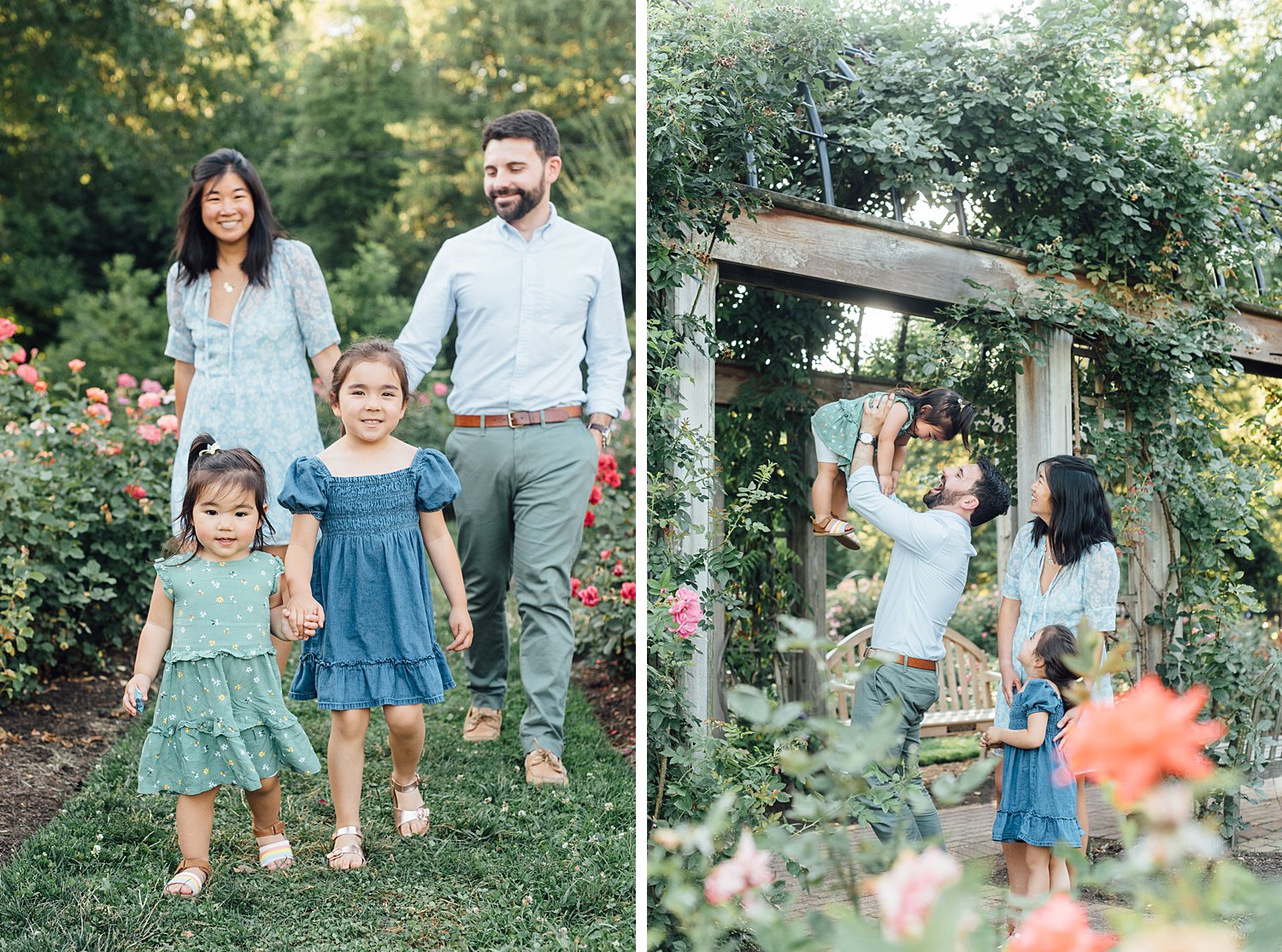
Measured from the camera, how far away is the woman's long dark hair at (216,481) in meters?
2.69

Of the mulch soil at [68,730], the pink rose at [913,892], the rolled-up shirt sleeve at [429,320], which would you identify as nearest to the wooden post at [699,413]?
the mulch soil at [68,730]

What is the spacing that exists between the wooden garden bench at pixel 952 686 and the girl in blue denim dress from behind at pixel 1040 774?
1344 mm

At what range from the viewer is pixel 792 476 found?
4.00m

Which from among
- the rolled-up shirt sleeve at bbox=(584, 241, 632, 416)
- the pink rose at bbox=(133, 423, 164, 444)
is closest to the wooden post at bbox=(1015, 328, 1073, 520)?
the rolled-up shirt sleeve at bbox=(584, 241, 632, 416)

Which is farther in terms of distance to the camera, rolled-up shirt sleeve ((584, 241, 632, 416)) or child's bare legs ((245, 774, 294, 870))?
rolled-up shirt sleeve ((584, 241, 632, 416))

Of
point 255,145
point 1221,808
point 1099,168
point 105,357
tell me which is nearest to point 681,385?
point 1099,168

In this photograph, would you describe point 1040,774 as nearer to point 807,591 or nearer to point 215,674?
point 807,591

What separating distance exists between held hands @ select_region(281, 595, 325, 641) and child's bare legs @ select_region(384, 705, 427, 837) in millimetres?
285

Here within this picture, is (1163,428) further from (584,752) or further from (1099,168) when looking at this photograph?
(584,752)

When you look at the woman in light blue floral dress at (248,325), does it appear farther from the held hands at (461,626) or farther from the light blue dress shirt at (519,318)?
the held hands at (461,626)

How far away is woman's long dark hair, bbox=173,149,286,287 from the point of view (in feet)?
10.9

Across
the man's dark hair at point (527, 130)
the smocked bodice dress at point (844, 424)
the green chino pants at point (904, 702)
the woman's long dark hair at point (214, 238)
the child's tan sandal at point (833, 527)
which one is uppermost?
the man's dark hair at point (527, 130)

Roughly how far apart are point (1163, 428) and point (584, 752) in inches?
88.3

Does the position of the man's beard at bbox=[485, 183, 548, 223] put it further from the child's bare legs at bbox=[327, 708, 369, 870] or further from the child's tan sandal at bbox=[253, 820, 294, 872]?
the child's tan sandal at bbox=[253, 820, 294, 872]
